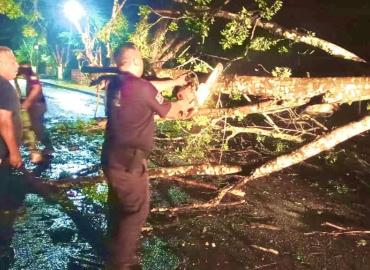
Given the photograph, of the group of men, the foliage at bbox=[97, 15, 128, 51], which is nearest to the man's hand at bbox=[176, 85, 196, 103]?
the group of men

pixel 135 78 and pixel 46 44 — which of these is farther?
pixel 46 44

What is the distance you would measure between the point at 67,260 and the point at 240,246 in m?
1.71

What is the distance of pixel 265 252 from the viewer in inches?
148

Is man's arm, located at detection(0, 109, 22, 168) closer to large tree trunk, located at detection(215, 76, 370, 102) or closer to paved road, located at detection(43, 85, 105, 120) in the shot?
large tree trunk, located at detection(215, 76, 370, 102)

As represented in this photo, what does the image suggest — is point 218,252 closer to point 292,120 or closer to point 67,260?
point 67,260

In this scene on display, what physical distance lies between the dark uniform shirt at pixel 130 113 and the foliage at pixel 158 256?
1111 millimetres

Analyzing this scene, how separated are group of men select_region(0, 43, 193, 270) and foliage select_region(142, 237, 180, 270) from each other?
1.65 ft

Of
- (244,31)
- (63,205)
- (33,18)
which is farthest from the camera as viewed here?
(33,18)

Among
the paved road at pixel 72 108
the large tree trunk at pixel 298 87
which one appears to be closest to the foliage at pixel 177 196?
the large tree trunk at pixel 298 87

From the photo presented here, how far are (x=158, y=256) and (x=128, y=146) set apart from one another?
4.28 feet

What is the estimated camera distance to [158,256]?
140 inches

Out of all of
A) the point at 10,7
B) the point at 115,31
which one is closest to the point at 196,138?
the point at 115,31

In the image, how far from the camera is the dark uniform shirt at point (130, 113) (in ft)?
9.03

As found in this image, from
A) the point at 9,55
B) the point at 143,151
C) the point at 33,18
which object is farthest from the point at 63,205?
the point at 33,18
